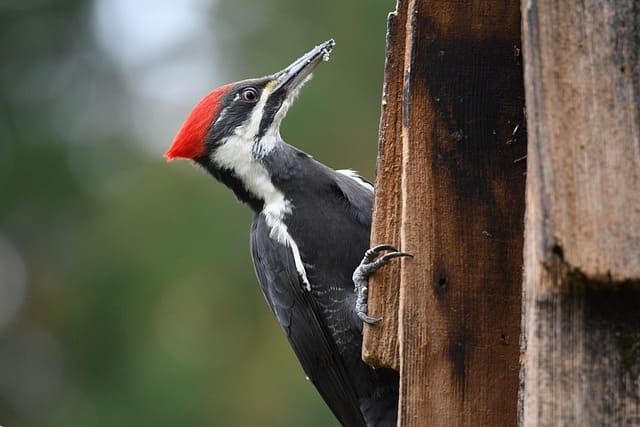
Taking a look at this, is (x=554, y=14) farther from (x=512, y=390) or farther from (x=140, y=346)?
(x=140, y=346)

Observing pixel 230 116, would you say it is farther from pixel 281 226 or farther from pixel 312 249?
pixel 312 249

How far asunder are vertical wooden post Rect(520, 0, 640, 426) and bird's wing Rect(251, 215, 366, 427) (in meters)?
1.88

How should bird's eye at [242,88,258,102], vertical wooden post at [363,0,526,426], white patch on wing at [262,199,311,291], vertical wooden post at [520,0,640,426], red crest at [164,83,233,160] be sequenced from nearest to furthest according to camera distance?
vertical wooden post at [520,0,640,426], vertical wooden post at [363,0,526,426], white patch on wing at [262,199,311,291], red crest at [164,83,233,160], bird's eye at [242,88,258,102]

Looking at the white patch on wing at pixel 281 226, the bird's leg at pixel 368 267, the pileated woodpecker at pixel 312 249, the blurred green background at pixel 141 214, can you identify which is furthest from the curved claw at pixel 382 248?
the blurred green background at pixel 141 214

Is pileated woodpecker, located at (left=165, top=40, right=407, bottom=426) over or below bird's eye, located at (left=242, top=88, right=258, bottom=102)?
below

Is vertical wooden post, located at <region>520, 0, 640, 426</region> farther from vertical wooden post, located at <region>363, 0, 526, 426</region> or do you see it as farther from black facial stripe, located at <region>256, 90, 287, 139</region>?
black facial stripe, located at <region>256, 90, 287, 139</region>

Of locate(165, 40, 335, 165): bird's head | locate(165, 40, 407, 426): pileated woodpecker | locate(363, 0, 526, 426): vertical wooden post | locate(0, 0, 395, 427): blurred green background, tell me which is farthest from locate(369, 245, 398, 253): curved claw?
locate(0, 0, 395, 427): blurred green background

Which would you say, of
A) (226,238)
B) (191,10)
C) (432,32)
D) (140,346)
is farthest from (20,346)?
(432,32)

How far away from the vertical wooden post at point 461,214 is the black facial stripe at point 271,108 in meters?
1.70

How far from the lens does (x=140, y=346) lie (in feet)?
31.6

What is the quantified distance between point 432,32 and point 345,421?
1.76 meters

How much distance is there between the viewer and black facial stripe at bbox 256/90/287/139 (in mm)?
4496

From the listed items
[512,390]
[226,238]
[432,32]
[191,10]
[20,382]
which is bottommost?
[512,390]

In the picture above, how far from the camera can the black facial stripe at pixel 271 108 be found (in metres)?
4.50
